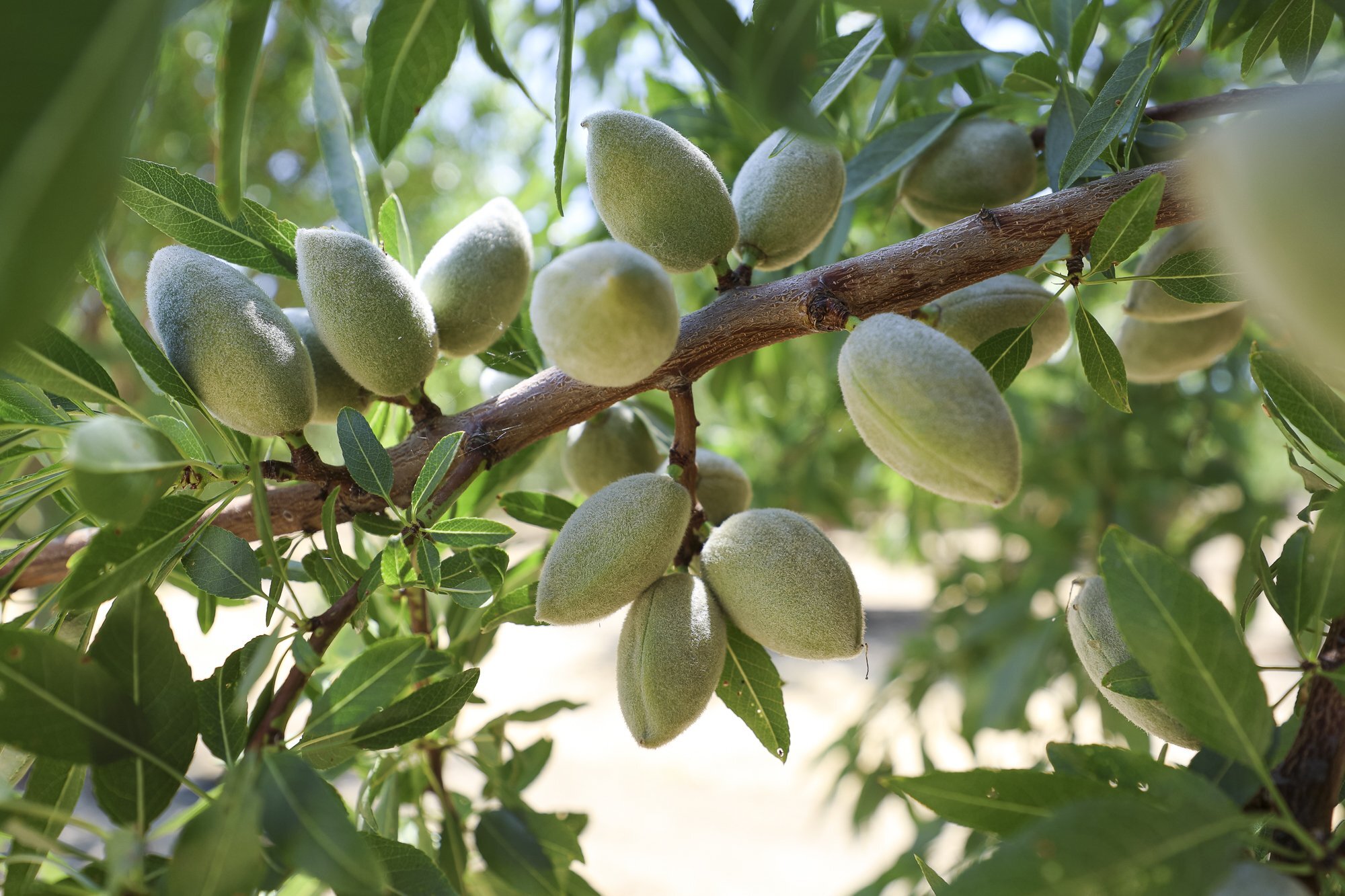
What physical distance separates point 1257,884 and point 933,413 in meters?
0.31

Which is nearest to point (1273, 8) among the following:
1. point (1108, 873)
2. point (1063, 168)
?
point (1063, 168)

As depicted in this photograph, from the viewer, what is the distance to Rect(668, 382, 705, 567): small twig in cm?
Answer: 85

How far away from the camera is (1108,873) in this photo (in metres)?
0.45

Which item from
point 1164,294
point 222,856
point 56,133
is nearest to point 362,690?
point 222,856

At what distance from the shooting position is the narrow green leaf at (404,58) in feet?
1.98

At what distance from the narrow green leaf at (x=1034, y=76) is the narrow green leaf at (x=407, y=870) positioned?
37.5 inches

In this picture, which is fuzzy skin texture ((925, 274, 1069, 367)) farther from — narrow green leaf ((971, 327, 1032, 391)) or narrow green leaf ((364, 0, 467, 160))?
narrow green leaf ((364, 0, 467, 160))

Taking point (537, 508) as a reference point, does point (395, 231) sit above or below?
above

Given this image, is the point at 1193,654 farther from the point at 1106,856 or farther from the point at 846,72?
the point at 846,72

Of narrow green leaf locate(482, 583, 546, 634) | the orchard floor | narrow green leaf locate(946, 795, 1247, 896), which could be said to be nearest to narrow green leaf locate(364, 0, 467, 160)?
narrow green leaf locate(482, 583, 546, 634)

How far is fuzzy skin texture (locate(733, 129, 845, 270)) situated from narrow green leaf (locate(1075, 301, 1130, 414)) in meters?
0.26

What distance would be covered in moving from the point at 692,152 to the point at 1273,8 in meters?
0.57

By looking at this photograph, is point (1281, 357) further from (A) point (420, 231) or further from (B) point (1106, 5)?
(A) point (420, 231)

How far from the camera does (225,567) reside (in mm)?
743
